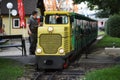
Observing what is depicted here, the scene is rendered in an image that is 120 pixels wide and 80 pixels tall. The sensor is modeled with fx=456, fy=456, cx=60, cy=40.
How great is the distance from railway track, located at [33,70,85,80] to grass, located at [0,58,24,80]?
71 cm

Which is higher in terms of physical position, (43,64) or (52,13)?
(52,13)

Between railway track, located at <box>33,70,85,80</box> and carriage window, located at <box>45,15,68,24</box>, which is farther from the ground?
carriage window, located at <box>45,15,68,24</box>

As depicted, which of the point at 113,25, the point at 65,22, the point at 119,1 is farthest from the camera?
the point at 113,25

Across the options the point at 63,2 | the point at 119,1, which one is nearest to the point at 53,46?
the point at 119,1

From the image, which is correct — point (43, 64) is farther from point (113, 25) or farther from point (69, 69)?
point (113, 25)

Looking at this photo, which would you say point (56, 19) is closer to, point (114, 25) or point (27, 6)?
point (114, 25)

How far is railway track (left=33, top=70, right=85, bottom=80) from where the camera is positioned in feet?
50.9

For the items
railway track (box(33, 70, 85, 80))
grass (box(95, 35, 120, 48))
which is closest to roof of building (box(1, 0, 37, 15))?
grass (box(95, 35, 120, 48))

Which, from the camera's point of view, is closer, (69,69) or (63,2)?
(69,69)

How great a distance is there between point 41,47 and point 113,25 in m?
31.5

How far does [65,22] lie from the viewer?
61.2 feet

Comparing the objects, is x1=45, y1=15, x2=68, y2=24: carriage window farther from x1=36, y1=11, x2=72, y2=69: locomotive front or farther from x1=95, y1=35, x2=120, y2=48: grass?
x1=95, y1=35, x2=120, y2=48: grass

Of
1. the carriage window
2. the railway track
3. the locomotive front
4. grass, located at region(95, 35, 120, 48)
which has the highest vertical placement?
the carriage window

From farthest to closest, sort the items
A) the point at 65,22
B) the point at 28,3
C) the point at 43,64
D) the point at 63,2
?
the point at 63,2 → the point at 28,3 → the point at 65,22 → the point at 43,64
